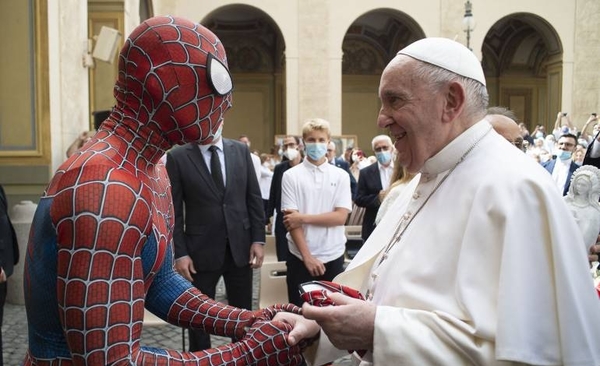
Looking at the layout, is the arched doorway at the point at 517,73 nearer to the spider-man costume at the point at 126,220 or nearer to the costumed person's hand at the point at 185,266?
the costumed person's hand at the point at 185,266

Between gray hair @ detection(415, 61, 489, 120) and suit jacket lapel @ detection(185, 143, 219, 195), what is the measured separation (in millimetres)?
2694

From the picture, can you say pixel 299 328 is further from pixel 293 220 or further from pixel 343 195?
pixel 343 195

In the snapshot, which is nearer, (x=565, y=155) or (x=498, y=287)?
(x=498, y=287)

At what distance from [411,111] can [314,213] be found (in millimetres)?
2895

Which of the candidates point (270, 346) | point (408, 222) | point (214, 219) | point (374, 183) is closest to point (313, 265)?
point (214, 219)

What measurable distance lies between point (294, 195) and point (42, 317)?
3.18m

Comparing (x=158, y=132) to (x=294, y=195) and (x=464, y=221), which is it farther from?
(x=294, y=195)

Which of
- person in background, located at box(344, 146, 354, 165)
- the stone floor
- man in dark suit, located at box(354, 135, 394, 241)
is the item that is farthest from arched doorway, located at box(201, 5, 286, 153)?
the stone floor

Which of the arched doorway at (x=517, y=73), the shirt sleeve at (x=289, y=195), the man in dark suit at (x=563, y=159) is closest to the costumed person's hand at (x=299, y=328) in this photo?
the shirt sleeve at (x=289, y=195)

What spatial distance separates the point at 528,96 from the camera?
2461 cm

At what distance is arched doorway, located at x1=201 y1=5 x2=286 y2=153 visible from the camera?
917 inches

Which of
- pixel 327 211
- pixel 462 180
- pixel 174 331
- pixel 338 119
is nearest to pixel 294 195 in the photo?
pixel 327 211

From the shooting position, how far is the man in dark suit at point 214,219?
13.8 feet

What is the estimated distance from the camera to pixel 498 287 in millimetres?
1561
